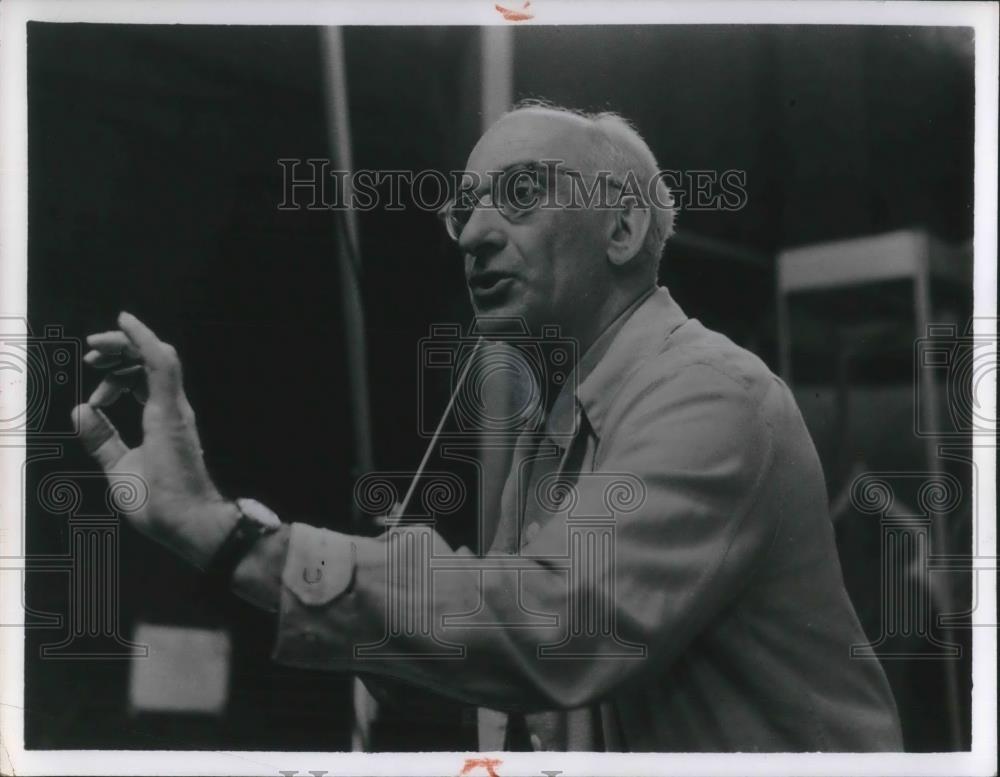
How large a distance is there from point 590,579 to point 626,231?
0.99 meters

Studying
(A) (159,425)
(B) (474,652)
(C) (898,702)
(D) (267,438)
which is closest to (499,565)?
(B) (474,652)

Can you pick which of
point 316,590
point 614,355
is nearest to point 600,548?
point 614,355

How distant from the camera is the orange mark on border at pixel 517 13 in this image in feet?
10.5

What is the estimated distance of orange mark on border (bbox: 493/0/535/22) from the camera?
319 cm

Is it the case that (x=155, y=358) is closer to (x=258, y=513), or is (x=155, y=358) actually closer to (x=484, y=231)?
(x=258, y=513)

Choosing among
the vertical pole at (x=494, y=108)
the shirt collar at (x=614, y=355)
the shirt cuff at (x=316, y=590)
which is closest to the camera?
the shirt cuff at (x=316, y=590)

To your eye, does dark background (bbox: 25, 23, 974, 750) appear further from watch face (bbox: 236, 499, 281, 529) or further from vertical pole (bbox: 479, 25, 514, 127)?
watch face (bbox: 236, 499, 281, 529)

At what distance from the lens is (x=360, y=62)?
10.5 feet

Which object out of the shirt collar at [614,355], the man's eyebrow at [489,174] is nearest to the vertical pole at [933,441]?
the shirt collar at [614,355]

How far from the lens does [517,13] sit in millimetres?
3193

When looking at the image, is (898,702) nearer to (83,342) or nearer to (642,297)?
(642,297)

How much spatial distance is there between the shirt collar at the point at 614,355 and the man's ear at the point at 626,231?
0.43 ft

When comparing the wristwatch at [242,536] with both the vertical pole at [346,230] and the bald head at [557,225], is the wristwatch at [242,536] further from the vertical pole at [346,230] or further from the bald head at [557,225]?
the bald head at [557,225]

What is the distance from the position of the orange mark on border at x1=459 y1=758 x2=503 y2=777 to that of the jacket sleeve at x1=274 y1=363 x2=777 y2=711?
0.29m
